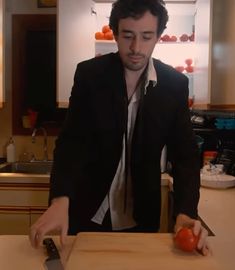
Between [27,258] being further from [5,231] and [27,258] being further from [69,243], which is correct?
[5,231]

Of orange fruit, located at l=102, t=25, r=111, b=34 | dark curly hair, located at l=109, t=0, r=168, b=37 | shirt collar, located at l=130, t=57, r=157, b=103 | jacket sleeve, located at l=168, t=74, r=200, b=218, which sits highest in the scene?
orange fruit, located at l=102, t=25, r=111, b=34

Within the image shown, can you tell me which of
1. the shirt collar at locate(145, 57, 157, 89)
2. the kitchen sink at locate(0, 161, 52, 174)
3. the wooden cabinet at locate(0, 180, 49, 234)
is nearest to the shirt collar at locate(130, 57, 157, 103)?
the shirt collar at locate(145, 57, 157, 89)

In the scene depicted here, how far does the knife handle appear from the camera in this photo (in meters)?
0.97

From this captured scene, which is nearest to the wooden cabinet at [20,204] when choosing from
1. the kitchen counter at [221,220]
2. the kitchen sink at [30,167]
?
the kitchen sink at [30,167]

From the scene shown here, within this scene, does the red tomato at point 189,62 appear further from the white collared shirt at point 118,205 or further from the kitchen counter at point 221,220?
the white collared shirt at point 118,205

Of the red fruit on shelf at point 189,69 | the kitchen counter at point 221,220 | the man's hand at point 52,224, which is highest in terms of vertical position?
the red fruit on shelf at point 189,69

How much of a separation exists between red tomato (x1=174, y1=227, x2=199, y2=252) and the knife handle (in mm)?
293

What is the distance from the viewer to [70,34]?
2.65 meters

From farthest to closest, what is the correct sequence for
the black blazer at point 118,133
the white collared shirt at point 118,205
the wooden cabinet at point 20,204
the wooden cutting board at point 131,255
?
the wooden cabinet at point 20,204
the white collared shirt at point 118,205
the black blazer at point 118,133
the wooden cutting board at point 131,255

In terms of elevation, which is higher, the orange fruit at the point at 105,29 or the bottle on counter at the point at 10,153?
the orange fruit at the point at 105,29

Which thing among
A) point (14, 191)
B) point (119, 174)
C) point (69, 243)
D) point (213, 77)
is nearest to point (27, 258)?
point (69, 243)

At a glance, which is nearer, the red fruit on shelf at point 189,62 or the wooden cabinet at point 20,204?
the wooden cabinet at point 20,204

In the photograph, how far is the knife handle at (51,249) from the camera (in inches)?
38.2

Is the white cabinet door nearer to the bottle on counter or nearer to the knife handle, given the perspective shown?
the bottle on counter
